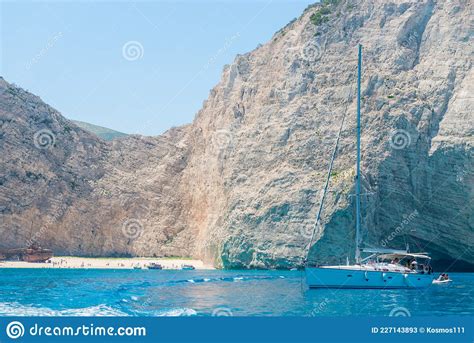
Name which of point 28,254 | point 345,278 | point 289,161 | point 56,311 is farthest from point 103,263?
point 56,311

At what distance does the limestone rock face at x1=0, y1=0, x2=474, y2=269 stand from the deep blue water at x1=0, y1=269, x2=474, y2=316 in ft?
51.2

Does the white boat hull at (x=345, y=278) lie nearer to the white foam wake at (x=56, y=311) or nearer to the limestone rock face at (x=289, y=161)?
the limestone rock face at (x=289, y=161)

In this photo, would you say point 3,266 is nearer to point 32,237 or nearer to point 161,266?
point 32,237

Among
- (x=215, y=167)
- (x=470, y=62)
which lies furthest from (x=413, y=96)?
(x=215, y=167)

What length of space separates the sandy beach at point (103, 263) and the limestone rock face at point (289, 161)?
2.78 metres

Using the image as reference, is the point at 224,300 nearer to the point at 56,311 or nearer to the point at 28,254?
the point at 56,311

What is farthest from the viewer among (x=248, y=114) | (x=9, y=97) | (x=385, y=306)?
(x=9, y=97)

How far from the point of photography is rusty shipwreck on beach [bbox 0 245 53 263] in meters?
75.9

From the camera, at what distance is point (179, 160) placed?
96.3 metres

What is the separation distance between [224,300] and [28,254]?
165 ft

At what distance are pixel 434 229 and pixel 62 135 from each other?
55748 mm

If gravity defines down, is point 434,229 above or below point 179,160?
below

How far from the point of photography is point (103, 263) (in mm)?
77938

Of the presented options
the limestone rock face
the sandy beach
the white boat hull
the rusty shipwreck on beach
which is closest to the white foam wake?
the white boat hull
